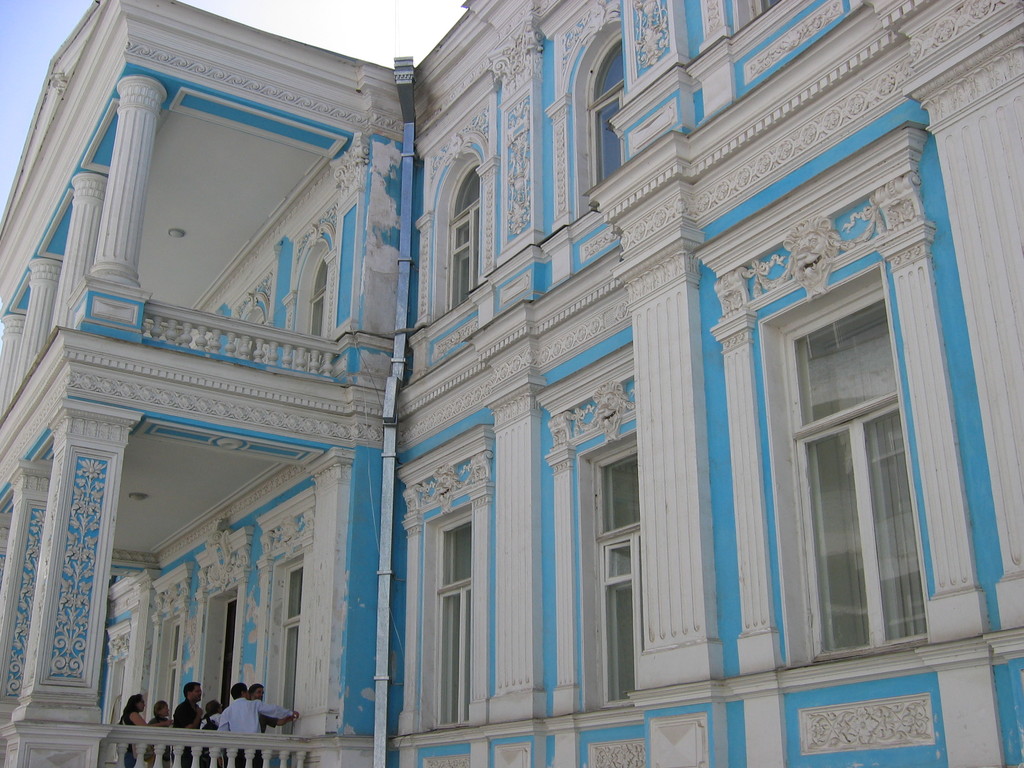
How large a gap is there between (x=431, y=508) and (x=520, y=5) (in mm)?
4972

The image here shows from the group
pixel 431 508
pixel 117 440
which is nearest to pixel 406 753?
pixel 431 508

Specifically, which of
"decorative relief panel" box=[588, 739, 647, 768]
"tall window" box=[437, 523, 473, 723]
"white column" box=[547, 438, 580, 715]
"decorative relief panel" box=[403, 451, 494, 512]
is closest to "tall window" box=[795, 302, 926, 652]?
"decorative relief panel" box=[588, 739, 647, 768]

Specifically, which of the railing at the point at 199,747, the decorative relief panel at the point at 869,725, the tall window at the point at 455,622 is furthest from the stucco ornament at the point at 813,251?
the railing at the point at 199,747

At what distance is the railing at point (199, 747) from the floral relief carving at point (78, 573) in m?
0.68

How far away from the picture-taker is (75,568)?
31.2 ft

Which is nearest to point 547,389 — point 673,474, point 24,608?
point 673,474

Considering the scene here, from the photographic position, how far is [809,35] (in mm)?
7199

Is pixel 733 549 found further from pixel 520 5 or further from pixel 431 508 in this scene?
pixel 520 5

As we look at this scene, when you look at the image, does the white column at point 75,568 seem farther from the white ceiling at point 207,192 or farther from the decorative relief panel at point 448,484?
the white ceiling at point 207,192

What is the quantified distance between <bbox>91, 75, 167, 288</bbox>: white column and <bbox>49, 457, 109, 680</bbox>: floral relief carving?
75.9 inches

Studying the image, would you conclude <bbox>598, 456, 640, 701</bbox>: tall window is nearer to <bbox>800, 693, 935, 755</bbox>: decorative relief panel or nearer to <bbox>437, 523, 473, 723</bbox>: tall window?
<bbox>437, 523, 473, 723</bbox>: tall window

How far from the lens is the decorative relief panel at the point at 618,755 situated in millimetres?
7438

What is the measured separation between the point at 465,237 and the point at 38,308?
653 centimetres

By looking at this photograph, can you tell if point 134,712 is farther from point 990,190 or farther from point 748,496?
point 990,190
